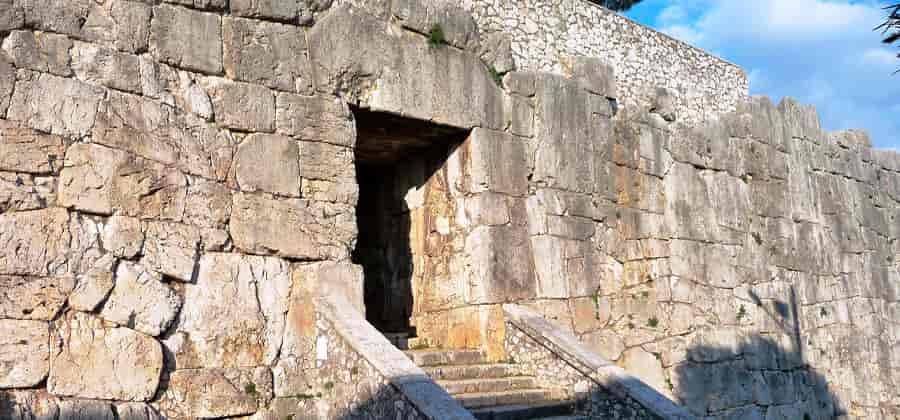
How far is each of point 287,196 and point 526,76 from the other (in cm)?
337

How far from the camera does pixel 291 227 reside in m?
6.77

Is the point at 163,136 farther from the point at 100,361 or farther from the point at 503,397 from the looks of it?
the point at 503,397

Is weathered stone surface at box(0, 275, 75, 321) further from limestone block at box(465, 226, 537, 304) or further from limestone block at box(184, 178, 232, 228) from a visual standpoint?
limestone block at box(465, 226, 537, 304)

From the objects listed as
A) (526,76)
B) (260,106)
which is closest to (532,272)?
(526,76)

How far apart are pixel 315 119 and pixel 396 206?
9.01 ft

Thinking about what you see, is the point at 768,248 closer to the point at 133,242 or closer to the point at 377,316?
the point at 377,316

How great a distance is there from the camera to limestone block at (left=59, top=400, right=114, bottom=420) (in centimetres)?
532

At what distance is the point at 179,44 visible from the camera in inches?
254

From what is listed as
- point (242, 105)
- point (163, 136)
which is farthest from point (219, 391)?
point (242, 105)

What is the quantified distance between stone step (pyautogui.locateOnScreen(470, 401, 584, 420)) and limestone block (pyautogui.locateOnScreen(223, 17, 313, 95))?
303 centimetres

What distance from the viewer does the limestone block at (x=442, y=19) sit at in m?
7.96

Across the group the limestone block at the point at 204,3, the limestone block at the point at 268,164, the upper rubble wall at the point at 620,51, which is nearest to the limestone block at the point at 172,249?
the limestone block at the point at 268,164

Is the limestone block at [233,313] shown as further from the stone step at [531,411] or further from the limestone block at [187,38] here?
the stone step at [531,411]

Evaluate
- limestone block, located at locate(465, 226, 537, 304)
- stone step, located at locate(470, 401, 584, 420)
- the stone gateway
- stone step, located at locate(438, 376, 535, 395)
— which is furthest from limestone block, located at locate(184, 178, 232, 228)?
limestone block, located at locate(465, 226, 537, 304)
